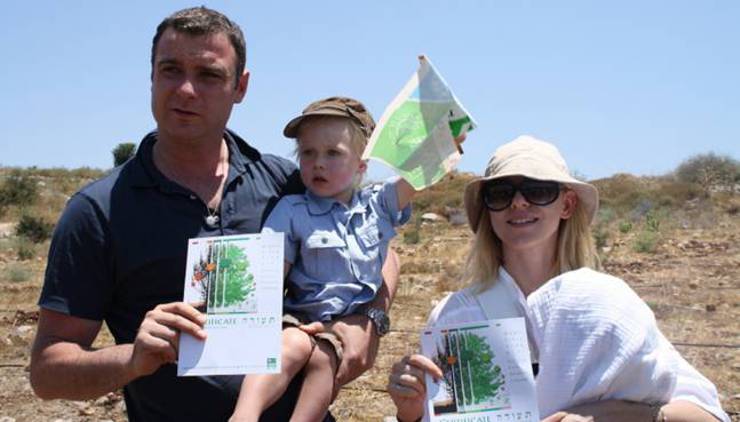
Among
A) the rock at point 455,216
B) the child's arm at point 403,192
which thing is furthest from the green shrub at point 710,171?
the child's arm at point 403,192

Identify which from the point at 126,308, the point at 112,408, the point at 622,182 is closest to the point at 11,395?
the point at 112,408

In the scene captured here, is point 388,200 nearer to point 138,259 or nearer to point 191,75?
point 191,75

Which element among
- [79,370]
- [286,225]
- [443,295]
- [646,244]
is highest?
[286,225]

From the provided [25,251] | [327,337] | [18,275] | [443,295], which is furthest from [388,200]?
[25,251]

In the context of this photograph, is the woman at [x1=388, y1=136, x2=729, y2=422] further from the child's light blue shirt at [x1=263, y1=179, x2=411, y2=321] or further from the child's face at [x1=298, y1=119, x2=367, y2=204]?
the child's face at [x1=298, y1=119, x2=367, y2=204]

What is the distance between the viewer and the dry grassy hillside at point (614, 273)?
23.6ft

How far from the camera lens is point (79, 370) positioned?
2.94 metres

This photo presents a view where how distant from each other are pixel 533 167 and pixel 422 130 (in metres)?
0.48

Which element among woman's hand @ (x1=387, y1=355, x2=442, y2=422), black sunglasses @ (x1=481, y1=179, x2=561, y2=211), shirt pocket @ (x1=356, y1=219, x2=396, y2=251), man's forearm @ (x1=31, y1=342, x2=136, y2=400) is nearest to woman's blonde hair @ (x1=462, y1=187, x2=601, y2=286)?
black sunglasses @ (x1=481, y1=179, x2=561, y2=211)

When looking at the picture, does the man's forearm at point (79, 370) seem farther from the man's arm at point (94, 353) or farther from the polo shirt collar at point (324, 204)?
the polo shirt collar at point (324, 204)

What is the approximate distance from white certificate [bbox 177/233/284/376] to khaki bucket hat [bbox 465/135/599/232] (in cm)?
88

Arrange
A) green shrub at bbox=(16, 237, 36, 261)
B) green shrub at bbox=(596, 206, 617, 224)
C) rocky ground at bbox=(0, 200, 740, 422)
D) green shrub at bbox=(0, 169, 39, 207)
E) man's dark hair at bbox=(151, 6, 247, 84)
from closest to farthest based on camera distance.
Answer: man's dark hair at bbox=(151, 6, 247, 84) → rocky ground at bbox=(0, 200, 740, 422) → green shrub at bbox=(16, 237, 36, 261) → green shrub at bbox=(596, 206, 617, 224) → green shrub at bbox=(0, 169, 39, 207)

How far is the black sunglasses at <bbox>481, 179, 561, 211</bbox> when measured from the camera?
3.00 metres

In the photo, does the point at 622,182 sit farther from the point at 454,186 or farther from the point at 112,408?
the point at 112,408
